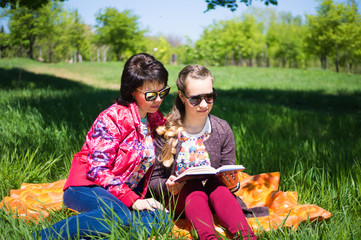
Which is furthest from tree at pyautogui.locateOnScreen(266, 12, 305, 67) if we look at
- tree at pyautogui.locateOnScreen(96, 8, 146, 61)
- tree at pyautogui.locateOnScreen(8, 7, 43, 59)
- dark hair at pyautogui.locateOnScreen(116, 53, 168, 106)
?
dark hair at pyautogui.locateOnScreen(116, 53, 168, 106)

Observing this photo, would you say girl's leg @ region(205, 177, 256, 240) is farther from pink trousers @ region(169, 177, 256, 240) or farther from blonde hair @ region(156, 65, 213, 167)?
blonde hair @ region(156, 65, 213, 167)

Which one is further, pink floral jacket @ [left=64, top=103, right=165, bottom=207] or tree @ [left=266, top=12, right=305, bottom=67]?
tree @ [left=266, top=12, right=305, bottom=67]

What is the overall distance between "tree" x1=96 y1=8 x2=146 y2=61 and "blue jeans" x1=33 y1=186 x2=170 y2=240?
34794 millimetres

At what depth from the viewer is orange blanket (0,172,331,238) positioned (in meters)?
2.00

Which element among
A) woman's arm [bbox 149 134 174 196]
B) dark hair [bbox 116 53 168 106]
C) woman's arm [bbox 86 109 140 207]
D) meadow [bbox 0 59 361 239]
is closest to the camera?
meadow [bbox 0 59 361 239]

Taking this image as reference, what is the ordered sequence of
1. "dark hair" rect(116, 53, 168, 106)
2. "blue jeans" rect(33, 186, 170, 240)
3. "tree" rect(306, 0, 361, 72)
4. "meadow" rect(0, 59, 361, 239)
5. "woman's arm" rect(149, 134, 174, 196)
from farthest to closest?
"tree" rect(306, 0, 361, 72) < "woman's arm" rect(149, 134, 174, 196) < "dark hair" rect(116, 53, 168, 106) < "meadow" rect(0, 59, 361, 239) < "blue jeans" rect(33, 186, 170, 240)

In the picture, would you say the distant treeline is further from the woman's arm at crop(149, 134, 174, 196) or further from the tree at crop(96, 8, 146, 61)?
the woman's arm at crop(149, 134, 174, 196)

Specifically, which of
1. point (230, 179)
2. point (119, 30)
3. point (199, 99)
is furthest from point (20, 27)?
point (119, 30)

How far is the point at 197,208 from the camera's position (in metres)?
1.91

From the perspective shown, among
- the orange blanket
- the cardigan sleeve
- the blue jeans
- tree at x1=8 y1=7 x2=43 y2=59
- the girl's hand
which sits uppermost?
tree at x1=8 y1=7 x2=43 y2=59

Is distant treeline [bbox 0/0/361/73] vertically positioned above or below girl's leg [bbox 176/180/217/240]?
above

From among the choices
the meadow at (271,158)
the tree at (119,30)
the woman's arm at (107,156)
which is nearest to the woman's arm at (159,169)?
the woman's arm at (107,156)

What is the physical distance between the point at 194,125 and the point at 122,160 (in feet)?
1.89

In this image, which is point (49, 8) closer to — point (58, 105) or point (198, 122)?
point (58, 105)
